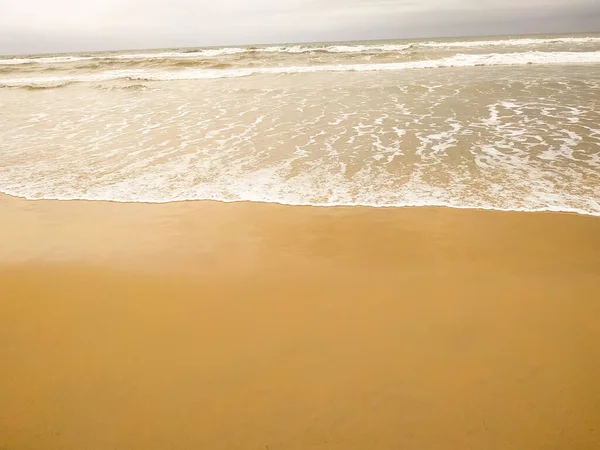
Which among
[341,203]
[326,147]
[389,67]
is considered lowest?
[341,203]

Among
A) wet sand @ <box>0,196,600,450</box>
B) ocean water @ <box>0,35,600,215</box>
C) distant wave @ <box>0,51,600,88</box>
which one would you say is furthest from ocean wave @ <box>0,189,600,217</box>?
distant wave @ <box>0,51,600,88</box>

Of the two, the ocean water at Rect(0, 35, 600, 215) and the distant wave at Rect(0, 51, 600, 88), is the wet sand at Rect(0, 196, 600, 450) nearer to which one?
the ocean water at Rect(0, 35, 600, 215)

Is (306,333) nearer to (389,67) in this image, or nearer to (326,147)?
(326,147)

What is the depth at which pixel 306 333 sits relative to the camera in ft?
7.75

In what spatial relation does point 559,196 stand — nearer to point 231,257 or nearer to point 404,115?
point 231,257

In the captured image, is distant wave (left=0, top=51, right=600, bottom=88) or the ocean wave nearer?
the ocean wave

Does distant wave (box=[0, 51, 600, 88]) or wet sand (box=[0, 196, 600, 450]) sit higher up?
distant wave (box=[0, 51, 600, 88])

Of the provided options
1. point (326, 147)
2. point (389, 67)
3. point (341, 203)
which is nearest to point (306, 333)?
point (341, 203)

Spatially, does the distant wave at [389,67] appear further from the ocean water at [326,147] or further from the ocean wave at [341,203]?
the ocean wave at [341,203]

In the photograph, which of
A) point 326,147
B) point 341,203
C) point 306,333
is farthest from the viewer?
point 326,147

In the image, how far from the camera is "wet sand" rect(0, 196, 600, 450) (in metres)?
1.81

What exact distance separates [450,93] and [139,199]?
9.59m

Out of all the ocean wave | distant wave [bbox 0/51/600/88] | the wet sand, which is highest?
distant wave [bbox 0/51/600/88]

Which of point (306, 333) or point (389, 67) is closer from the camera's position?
point (306, 333)
